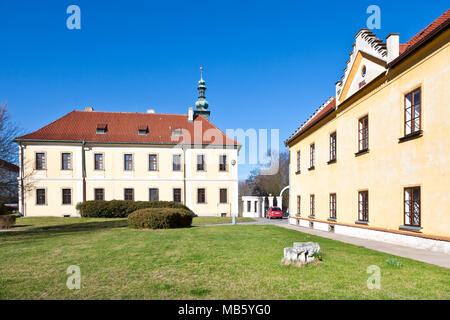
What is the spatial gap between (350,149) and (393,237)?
5.06 m

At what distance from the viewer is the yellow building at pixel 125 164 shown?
32.4 meters

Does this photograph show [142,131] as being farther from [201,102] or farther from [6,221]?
[6,221]

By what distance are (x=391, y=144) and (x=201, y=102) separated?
35.7 meters

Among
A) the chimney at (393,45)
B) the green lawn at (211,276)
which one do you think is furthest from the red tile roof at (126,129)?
the green lawn at (211,276)

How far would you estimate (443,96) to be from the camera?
9281 millimetres

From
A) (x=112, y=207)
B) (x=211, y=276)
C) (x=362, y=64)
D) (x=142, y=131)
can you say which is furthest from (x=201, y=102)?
(x=211, y=276)

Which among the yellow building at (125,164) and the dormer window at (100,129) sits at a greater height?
the dormer window at (100,129)

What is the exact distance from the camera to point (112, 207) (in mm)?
30672

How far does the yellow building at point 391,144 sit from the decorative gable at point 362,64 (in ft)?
0.14

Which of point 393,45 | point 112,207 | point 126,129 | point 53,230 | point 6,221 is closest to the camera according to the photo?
point 393,45

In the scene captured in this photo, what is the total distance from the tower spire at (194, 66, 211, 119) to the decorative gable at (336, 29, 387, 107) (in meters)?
29.1

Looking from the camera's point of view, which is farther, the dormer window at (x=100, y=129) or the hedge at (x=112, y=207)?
the dormer window at (x=100, y=129)

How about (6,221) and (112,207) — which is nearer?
(6,221)

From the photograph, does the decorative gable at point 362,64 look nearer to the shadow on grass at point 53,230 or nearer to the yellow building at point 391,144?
the yellow building at point 391,144
